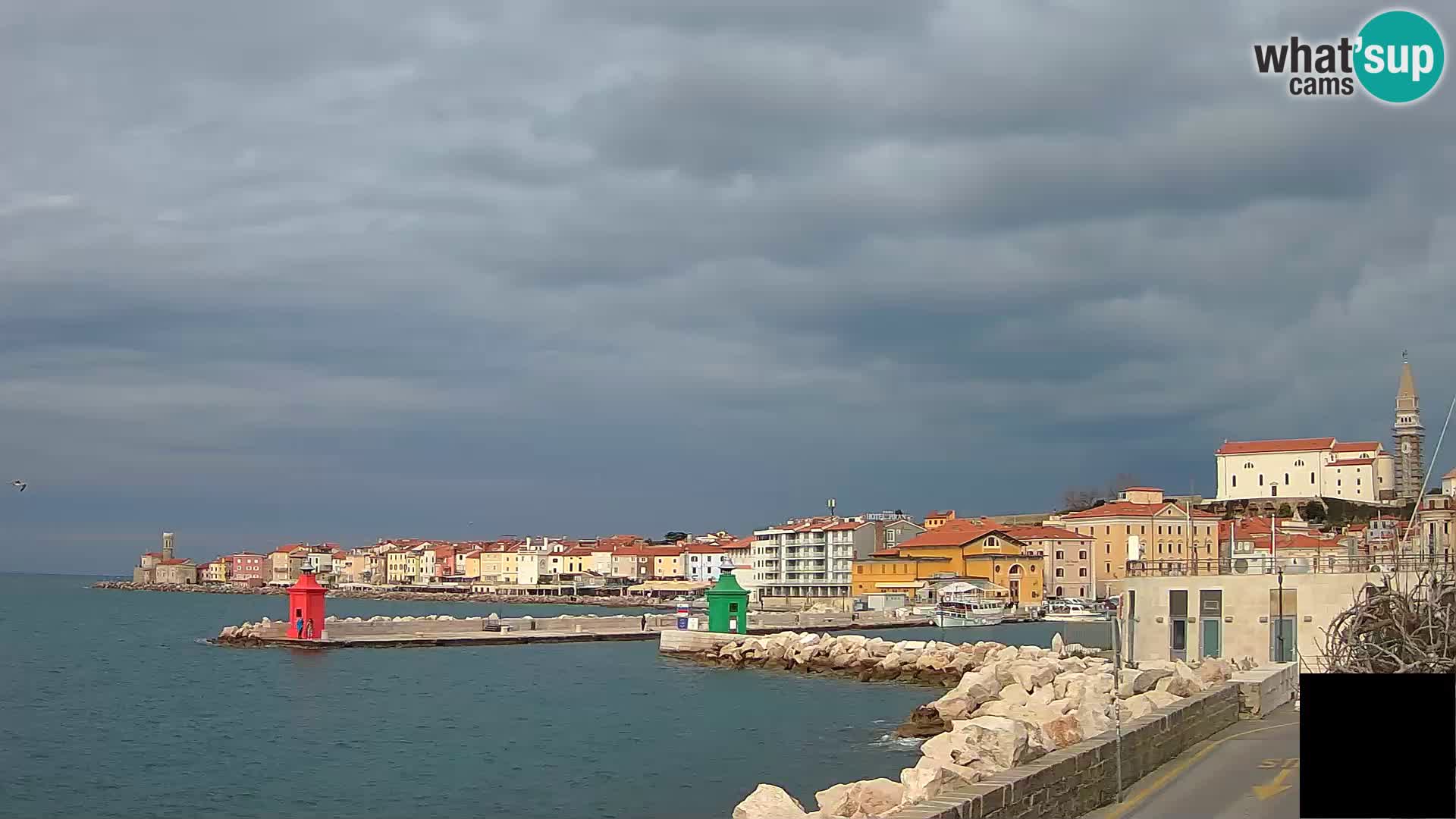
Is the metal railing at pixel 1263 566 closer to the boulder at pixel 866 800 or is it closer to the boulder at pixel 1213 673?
the boulder at pixel 1213 673

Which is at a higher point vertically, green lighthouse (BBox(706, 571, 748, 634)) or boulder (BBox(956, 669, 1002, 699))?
boulder (BBox(956, 669, 1002, 699))

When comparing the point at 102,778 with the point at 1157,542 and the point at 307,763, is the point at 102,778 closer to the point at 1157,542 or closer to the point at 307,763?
the point at 307,763

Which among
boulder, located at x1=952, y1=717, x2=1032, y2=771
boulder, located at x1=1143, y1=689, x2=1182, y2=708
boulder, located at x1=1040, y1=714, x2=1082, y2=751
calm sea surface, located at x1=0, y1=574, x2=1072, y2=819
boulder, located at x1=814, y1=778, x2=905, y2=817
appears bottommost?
calm sea surface, located at x1=0, y1=574, x2=1072, y2=819

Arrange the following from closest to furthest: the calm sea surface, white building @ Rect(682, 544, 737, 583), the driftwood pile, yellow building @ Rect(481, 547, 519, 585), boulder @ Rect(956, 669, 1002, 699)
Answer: the driftwood pile → the calm sea surface → boulder @ Rect(956, 669, 1002, 699) → white building @ Rect(682, 544, 737, 583) → yellow building @ Rect(481, 547, 519, 585)

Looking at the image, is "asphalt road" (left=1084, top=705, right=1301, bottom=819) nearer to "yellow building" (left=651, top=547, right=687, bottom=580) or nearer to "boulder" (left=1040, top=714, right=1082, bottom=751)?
"boulder" (left=1040, top=714, right=1082, bottom=751)

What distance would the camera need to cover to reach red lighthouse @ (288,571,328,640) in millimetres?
55094

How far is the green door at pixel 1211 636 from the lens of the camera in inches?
1113

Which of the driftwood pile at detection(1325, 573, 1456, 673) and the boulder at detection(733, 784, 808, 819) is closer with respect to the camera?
the driftwood pile at detection(1325, 573, 1456, 673)

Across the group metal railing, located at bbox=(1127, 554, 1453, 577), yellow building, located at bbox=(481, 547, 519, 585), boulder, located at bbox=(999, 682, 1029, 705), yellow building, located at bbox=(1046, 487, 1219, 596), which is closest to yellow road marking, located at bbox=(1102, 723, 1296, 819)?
boulder, located at bbox=(999, 682, 1029, 705)

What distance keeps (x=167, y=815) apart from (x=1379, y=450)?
121310 millimetres

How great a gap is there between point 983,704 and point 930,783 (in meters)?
15.6

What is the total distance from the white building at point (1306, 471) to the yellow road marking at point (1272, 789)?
386 ft

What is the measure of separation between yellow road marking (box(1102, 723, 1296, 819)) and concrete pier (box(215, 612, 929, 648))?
39452 mm

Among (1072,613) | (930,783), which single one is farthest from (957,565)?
(930,783)
